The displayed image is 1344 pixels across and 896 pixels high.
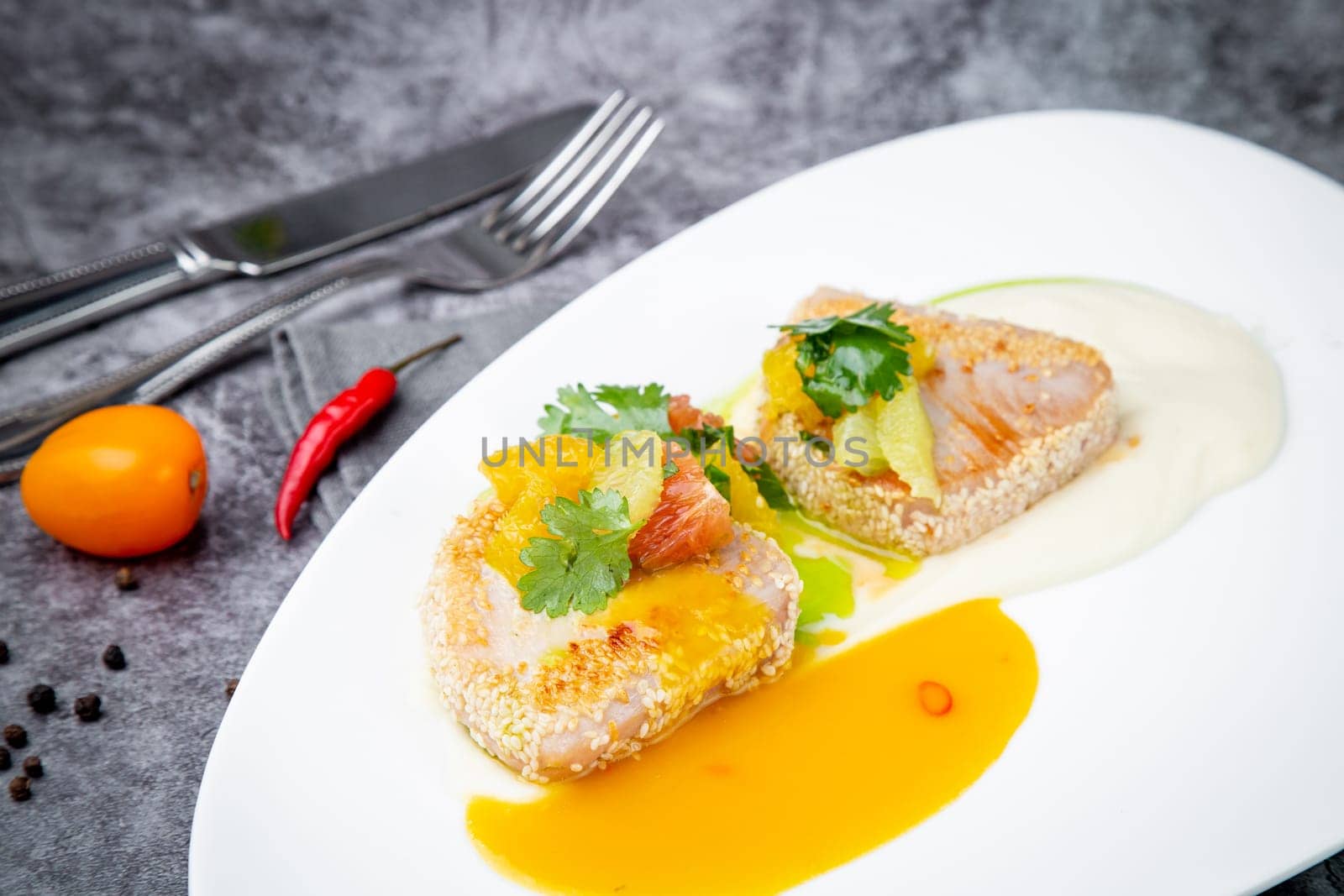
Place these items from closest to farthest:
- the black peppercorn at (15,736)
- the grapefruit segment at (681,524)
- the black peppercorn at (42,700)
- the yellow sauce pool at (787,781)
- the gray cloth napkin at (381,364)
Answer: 1. the yellow sauce pool at (787,781)
2. the grapefruit segment at (681,524)
3. the black peppercorn at (15,736)
4. the black peppercorn at (42,700)
5. the gray cloth napkin at (381,364)

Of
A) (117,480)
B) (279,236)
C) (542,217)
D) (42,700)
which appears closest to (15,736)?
(42,700)

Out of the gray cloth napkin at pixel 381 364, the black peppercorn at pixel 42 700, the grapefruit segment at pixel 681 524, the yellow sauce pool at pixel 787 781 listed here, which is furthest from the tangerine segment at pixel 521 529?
the black peppercorn at pixel 42 700

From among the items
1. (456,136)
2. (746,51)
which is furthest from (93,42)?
(746,51)

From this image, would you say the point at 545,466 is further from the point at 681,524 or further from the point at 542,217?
the point at 542,217

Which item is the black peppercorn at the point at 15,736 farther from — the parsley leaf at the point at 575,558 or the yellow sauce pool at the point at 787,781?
the parsley leaf at the point at 575,558

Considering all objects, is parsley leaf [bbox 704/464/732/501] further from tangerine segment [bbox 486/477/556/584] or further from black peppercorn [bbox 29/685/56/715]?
black peppercorn [bbox 29/685/56/715]

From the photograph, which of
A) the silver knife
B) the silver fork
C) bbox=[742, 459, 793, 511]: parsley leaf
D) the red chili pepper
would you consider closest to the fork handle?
the silver fork
